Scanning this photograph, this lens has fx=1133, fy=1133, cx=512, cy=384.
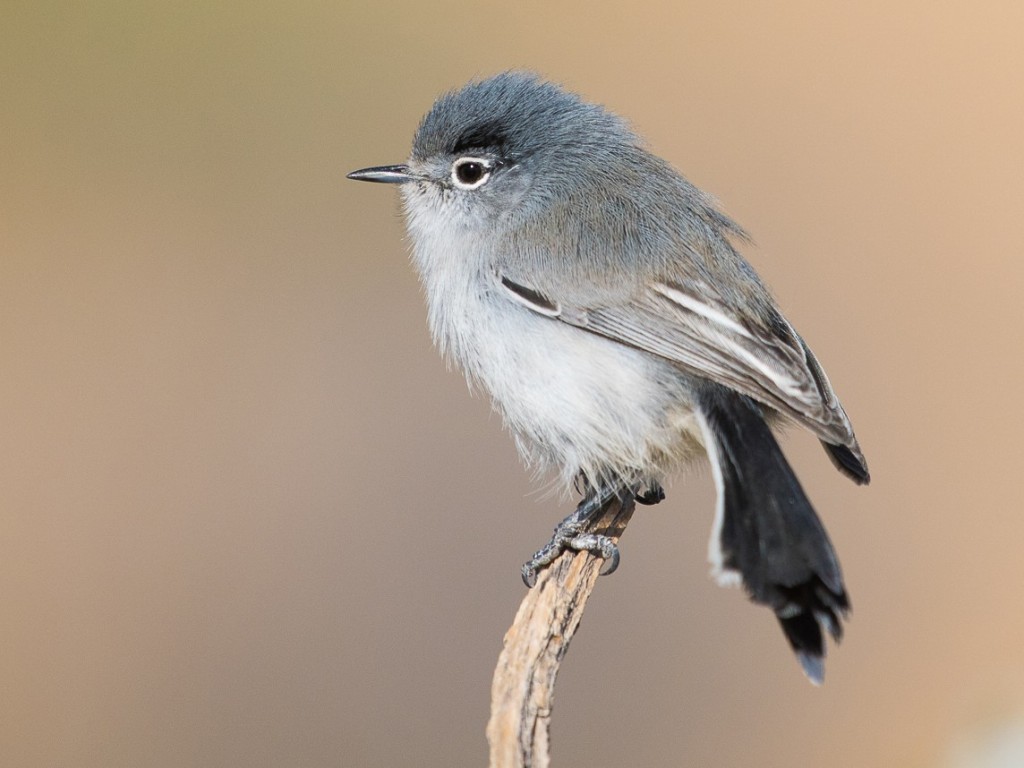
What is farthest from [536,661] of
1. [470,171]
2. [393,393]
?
[393,393]

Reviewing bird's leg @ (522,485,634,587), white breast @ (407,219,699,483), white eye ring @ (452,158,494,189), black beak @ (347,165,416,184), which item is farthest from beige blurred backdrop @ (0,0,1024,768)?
bird's leg @ (522,485,634,587)

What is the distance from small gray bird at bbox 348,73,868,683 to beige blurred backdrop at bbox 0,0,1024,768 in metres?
0.43

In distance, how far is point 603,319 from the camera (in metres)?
2.79

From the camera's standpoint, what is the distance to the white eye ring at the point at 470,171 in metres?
3.20

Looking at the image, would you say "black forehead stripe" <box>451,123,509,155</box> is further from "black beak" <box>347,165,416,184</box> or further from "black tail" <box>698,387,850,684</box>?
"black tail" <box>698,387,850,684</box>

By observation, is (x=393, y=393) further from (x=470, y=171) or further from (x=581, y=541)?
(x=581, y=541)

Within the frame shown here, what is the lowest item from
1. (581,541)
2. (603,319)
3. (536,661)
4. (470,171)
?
(536,661)

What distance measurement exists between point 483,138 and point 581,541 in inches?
46.1

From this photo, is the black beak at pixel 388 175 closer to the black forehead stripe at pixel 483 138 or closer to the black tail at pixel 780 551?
the black forehead stripe at pixel 483 138

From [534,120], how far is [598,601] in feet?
7.01

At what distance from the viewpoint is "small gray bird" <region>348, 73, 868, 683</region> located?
8.48 ft

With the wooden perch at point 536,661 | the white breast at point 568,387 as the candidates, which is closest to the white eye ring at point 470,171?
the white breast at point 568,387

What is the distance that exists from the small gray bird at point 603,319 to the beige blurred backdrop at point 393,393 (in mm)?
433

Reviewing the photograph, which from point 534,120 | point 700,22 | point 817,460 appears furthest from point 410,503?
point 700,22
